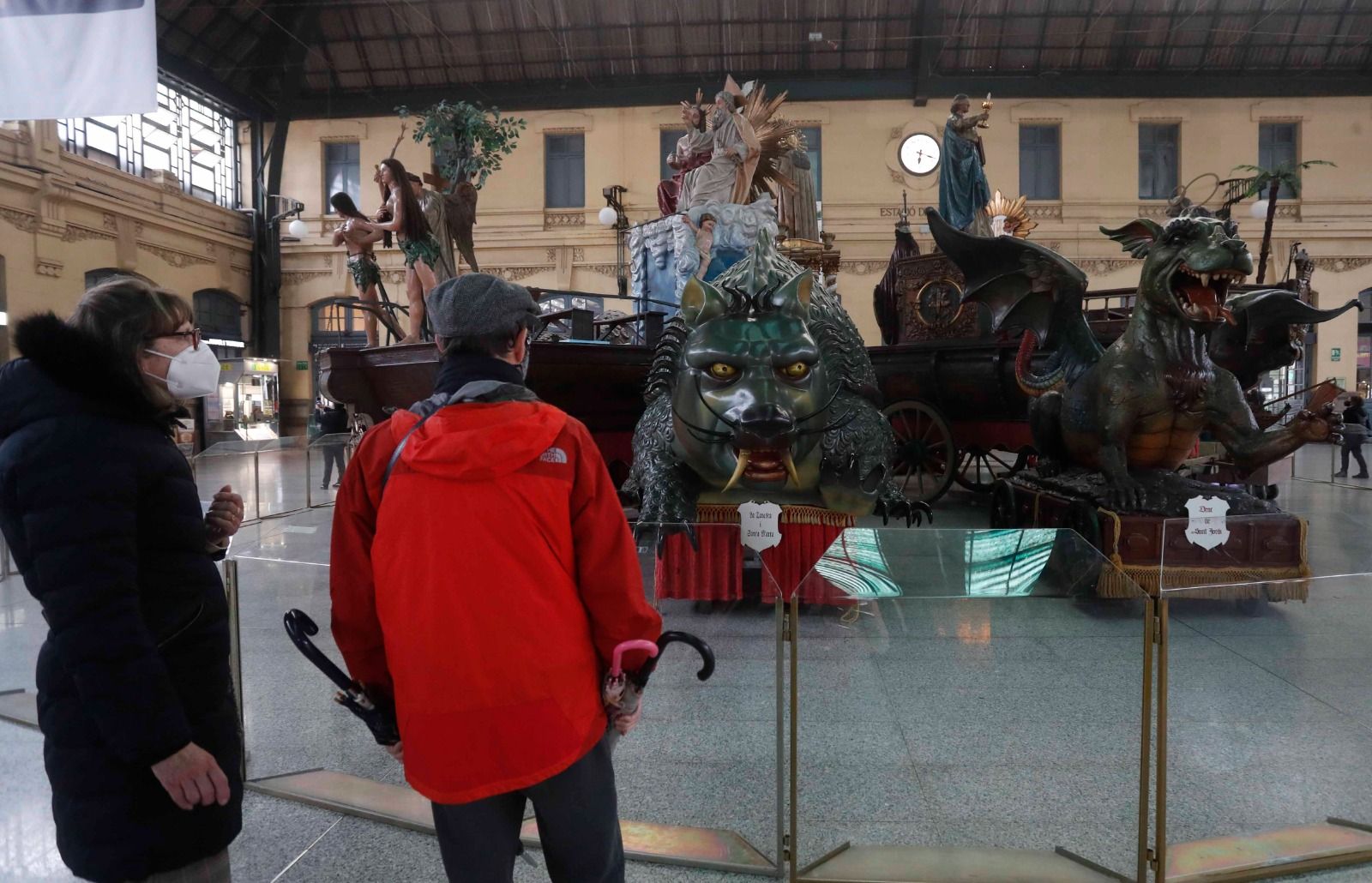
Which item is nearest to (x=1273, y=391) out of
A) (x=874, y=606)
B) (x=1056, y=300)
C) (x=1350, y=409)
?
(x=1350, y=409)

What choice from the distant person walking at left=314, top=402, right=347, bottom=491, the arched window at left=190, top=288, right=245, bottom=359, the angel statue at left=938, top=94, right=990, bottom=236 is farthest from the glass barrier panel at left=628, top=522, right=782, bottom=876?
the arched window at left=190, top=288, right=245, bottom=359

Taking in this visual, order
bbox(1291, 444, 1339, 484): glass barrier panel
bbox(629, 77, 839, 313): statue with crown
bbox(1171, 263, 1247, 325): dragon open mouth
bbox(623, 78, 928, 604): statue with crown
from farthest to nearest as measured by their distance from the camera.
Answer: bbox(1291, 444, 1339, 484): glass barrier panel → bbox(629, 77, 839, 313): statue with crown → bbox(1171, 263, 1247, 325): dragon open mouth → bbox(623, 78, 928, 604): statue with crown

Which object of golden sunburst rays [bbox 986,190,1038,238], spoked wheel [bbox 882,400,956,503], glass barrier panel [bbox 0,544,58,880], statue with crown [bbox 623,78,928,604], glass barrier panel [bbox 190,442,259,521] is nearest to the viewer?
glass barrier panel [bbox 0,544,58,880]

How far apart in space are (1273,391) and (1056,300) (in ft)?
43.8

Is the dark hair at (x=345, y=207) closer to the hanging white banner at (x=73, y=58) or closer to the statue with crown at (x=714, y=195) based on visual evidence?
the statue with crown at (x=714, y=195)

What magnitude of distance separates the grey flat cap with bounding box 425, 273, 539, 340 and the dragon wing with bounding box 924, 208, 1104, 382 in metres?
3.33

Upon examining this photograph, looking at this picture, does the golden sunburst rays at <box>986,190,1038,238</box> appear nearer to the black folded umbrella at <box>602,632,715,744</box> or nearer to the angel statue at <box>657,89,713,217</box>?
the angel statue at <box>657,89,713,217</box>

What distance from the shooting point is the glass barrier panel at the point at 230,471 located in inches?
248

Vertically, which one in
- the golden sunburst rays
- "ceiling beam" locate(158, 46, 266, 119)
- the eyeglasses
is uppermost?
"ceiling beam" locate(158, 46, 266, 119)

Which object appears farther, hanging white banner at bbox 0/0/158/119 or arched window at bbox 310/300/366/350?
arched window at bbox 310/300/366/350

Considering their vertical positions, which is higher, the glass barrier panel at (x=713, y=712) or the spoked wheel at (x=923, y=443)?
the spoked wheel at (x=923, y=443)

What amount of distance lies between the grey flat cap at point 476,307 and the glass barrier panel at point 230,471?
5.34 metres

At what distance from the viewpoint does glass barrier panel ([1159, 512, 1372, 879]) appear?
1.93m

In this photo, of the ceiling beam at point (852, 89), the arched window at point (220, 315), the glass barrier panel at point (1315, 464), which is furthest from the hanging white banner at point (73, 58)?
the ceiling beam at point (852, 89)
